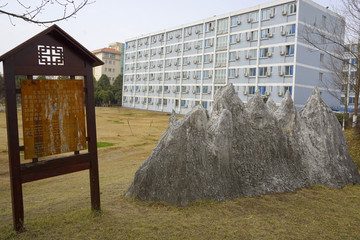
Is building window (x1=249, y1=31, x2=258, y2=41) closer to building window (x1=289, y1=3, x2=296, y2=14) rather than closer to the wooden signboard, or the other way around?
building window (x1=289, y1=3, x2=296, y2=14)

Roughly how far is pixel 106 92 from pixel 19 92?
6058cm

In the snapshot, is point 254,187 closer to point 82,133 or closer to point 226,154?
point 226,154

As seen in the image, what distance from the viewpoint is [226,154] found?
739 cm

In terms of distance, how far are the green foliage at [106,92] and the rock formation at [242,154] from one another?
57599mm

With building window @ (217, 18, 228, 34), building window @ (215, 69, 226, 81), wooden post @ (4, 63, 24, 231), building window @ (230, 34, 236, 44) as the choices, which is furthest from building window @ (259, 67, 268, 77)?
wooden post @ (4, 63, 24, 231)

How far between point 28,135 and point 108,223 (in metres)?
2.12

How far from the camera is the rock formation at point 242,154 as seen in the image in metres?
6.77

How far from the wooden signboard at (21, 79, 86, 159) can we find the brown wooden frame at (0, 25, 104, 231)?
0.14 metres

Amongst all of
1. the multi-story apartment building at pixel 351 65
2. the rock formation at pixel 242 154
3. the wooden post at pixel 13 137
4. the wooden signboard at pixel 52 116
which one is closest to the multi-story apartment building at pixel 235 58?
the multi-story apartment building at pixel 351 65

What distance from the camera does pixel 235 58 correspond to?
39.5 meters

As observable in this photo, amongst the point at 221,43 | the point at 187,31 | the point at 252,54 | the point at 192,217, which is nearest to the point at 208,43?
the point at 221,43

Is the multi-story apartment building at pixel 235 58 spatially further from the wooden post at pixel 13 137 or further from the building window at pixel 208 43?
the wooden post at pixel 13 137

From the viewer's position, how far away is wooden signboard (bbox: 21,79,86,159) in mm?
5230

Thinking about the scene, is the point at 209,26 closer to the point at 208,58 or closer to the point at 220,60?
the point at 208,58
